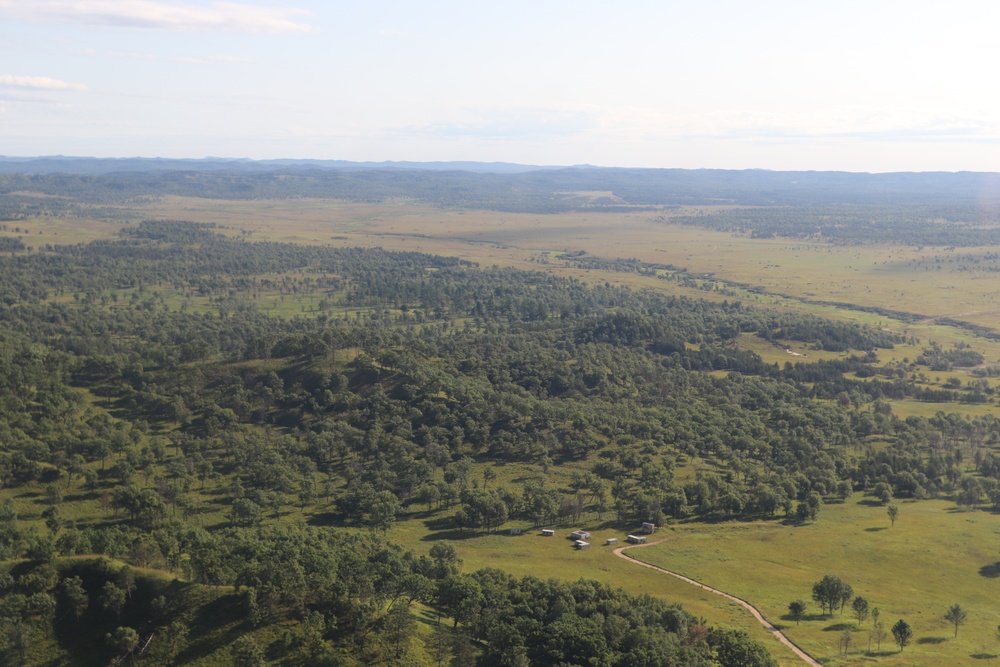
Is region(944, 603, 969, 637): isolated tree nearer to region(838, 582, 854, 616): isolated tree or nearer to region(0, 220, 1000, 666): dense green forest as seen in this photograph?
region(838, 582, 854, 616): isolated tree

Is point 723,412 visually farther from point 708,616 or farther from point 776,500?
point 708,616

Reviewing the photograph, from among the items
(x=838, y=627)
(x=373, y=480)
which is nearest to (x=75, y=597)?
(x=373, y=480)

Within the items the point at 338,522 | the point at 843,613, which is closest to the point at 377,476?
the point at 338,522

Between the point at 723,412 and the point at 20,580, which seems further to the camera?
the point at 723,412

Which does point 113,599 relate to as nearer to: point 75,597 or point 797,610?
point 75,597

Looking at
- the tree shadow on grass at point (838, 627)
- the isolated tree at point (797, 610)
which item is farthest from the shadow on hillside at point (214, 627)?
the tree shadow on grass at point (838, 627)

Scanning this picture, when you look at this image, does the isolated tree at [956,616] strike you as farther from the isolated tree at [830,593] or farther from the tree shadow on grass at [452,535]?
the tree shadow on grass at [452,535]

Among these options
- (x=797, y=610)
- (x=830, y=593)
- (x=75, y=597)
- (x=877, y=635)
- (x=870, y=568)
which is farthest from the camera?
(x=870, y=568)
